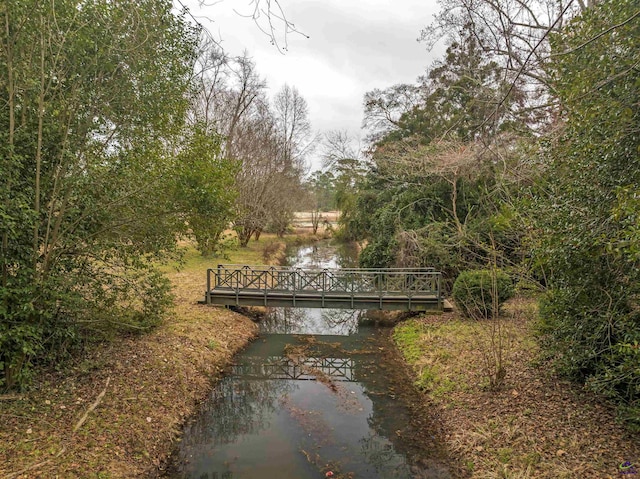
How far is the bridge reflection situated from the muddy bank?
63 cm

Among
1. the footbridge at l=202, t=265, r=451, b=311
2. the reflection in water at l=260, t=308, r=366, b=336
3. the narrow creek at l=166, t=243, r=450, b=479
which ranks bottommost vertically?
the narrow creek at l=166, t=243, r=450, b=479

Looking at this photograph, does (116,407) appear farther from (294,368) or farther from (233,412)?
(294,368)

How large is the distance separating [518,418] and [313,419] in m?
3.39

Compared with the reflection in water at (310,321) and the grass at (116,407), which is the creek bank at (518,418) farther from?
the grass at (116,407)

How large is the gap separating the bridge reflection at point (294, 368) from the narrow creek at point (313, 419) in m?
0.02

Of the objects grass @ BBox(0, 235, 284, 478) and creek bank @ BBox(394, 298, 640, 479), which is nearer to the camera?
grass @ BBox(0, 235, 284, 478)

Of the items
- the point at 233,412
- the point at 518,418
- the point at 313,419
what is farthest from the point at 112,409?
the point at 518,418

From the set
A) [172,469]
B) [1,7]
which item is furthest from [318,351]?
[1,7]

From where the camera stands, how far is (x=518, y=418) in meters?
5.79

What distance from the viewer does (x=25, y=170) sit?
16.6 ft

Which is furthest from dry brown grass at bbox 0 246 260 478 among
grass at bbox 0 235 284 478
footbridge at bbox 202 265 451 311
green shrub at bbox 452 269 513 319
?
green shrub at bbox 452 269 513 319

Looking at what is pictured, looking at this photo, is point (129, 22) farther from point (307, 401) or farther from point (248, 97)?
point (248, 97)

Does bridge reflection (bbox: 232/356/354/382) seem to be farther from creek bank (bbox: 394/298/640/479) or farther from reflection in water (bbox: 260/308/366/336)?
reflection in water (bbox: 260/308/366/336)

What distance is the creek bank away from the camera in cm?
477
